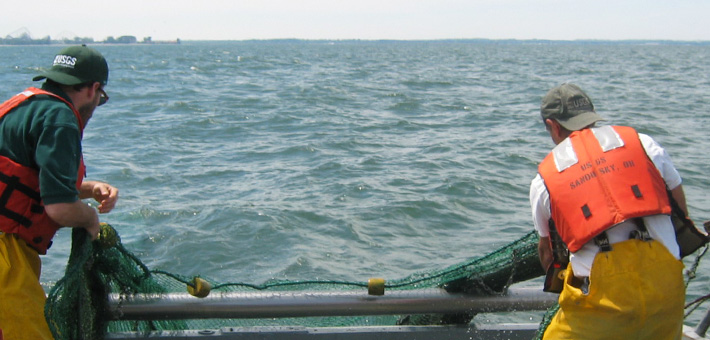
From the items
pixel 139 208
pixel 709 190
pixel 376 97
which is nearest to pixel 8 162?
pixel 139 208

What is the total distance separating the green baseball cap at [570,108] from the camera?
2.76 meters

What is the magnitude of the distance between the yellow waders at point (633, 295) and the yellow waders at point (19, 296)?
211 centimetres

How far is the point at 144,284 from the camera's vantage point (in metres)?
3.30

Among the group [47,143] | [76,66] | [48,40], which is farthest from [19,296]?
[48,40]

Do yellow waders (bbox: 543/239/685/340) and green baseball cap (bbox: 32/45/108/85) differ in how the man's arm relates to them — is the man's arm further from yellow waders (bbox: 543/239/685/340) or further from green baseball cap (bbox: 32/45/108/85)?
yellow waders (bbox: 543/239/685/340)

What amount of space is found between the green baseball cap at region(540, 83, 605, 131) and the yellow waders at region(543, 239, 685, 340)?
55 centimetres

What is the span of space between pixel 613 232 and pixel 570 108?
571mm

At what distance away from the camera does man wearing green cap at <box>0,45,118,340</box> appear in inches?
102

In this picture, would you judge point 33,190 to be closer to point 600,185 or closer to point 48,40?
point 600,185

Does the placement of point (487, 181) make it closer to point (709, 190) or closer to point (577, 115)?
point (709, 190)

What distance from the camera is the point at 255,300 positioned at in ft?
10.7

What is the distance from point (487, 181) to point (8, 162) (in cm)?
895

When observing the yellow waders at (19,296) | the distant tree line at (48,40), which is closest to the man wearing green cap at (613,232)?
the yellow waders at (19,296)

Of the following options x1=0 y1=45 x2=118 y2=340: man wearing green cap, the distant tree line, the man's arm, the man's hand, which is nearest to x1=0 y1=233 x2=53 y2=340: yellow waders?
x1=0 y1=45 x2=118 y2=340: man wearing green cap
